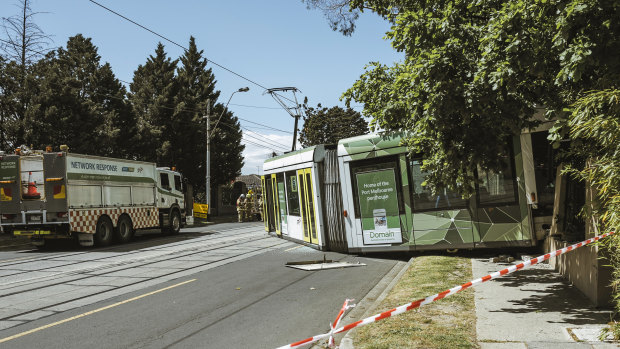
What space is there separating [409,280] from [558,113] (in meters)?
3.74

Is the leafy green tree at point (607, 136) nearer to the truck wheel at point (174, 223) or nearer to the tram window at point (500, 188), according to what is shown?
the tram window at point (500, 188)

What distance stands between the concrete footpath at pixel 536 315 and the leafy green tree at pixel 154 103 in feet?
101

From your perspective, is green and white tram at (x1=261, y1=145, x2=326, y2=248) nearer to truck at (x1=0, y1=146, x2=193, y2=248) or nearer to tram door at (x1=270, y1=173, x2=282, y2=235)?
tram door at (x1=270, y1=173, x2=282, y2=235)

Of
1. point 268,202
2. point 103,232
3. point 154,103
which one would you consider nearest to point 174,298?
point 268,202

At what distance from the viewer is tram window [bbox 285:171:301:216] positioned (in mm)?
14430

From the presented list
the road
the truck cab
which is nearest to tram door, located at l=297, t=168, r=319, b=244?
the road

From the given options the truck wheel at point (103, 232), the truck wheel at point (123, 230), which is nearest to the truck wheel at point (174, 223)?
the truck wheel at point (123, 230)

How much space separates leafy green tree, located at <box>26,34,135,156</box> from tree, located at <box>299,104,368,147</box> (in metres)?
20.6

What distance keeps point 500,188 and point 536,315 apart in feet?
16.1

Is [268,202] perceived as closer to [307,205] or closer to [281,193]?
[281,193]

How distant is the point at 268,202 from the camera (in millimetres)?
17797

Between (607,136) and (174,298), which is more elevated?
(607,136)

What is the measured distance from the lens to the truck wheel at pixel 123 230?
60.1 ft

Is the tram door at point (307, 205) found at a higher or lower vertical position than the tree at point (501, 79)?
lower
